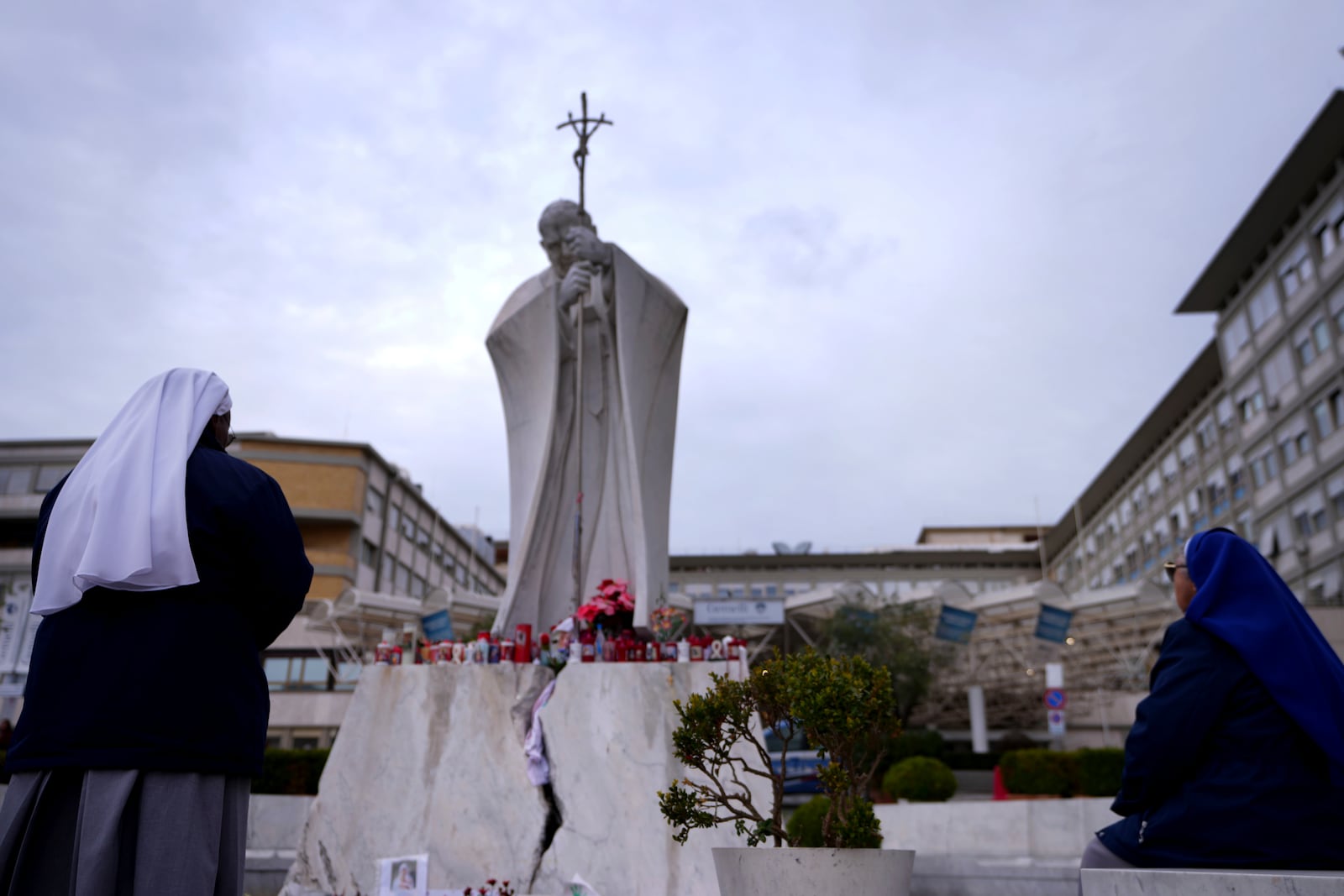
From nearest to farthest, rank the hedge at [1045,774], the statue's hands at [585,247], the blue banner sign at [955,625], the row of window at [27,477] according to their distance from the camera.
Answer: the statue's hands at [585,247] < the hedge at [1045,774] < the blue banner sign at [955,625] < the row of window at [27,477]

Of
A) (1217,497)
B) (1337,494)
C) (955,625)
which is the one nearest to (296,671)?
(955,625)

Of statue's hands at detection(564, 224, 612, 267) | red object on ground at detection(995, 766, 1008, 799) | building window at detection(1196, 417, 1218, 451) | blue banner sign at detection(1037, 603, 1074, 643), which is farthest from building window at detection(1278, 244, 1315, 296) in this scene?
statue's hands at detection(564, 224, 612, 267)

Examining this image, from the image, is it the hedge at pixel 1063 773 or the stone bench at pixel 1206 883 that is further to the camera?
the hedge at pixel 1063 773

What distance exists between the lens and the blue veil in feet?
10.5

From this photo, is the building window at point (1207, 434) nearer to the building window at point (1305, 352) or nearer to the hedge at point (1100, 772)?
the building window at point (1305, 352)

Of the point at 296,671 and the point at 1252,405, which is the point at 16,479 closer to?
the point at 296,671

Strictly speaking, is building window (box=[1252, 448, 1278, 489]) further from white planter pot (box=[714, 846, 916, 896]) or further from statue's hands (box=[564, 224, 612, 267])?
white planter pot (box=[714, 846, 916, 896])

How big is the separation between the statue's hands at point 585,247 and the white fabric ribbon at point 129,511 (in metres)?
8.09

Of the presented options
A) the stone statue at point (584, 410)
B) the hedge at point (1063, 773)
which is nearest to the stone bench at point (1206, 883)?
the stone statue at point (584, 410)

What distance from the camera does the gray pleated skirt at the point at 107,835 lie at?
2.83 metres

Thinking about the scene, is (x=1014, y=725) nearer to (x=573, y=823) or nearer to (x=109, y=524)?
(x=573, y=823)

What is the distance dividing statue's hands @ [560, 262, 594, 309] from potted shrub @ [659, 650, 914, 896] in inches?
265

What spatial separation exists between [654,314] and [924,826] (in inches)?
289

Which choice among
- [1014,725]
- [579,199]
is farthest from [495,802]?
[1014,725]
